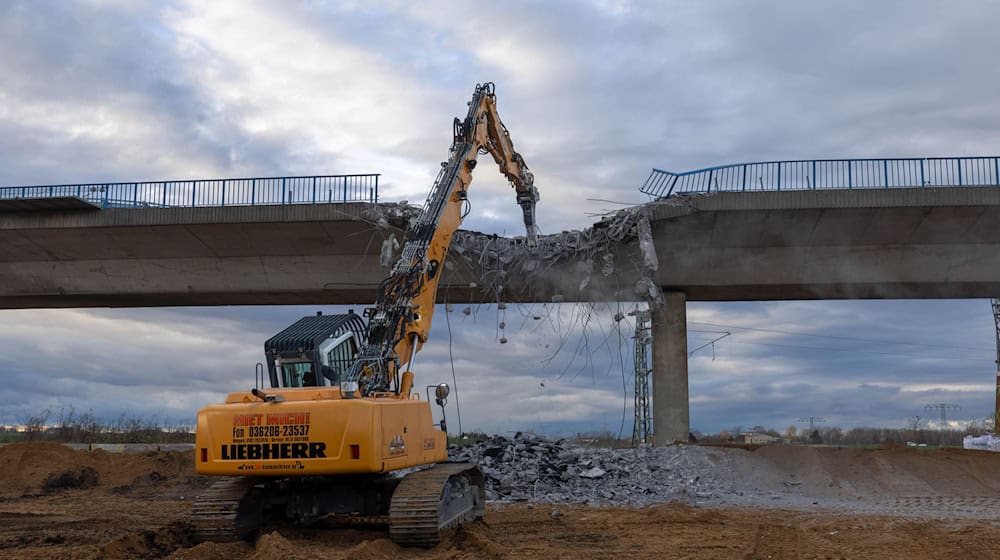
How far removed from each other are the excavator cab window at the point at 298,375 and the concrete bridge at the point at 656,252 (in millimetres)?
11560

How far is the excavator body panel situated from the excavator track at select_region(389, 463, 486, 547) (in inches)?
13.7

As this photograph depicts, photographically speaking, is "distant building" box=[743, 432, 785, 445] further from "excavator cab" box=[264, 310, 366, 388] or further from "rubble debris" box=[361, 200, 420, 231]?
"excavator cab" box=[264, 310, 366, 388]

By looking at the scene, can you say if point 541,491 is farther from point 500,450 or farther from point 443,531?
point 443,531

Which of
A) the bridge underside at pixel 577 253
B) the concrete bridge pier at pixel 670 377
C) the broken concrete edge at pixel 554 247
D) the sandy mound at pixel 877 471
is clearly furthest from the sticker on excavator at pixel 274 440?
the concrete bridge pier at pixel 670 377

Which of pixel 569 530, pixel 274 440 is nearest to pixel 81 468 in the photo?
pixel 569 530

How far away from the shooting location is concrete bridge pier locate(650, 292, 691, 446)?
24.6 metres

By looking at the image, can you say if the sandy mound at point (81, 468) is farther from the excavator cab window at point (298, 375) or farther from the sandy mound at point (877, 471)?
the sandy mound at point (877, 471)

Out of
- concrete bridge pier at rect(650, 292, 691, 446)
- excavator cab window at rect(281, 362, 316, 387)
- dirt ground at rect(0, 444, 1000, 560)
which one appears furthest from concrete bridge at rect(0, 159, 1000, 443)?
excavator cab window at rect(281, 362, 316, 387)

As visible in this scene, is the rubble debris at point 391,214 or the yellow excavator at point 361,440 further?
the rubble debris at point 391,214

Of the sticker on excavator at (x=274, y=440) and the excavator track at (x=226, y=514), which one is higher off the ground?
the sticker on excavator at (x=274, y=440)

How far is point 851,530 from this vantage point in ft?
45.6

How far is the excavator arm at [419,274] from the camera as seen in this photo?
11.9 meters

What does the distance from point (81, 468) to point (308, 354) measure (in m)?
15.6

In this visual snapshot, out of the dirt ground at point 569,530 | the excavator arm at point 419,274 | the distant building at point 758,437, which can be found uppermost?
the excavator arm at point 419,274
